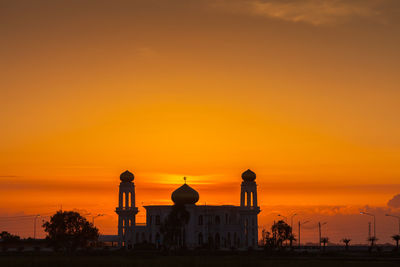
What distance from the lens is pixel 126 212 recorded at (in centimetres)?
17538

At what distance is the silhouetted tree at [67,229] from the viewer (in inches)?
5487

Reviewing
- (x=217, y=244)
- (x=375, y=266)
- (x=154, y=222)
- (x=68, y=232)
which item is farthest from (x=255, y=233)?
(x=375, y=266)

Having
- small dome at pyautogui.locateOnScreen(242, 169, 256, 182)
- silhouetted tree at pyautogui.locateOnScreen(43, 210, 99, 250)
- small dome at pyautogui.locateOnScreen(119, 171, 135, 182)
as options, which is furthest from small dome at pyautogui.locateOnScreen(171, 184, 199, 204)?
silhouetted tree at pyautogui.locateOnScreen(43, 210, 99, 250)

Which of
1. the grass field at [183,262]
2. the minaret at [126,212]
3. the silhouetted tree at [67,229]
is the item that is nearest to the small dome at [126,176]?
the minaret at [126,212]

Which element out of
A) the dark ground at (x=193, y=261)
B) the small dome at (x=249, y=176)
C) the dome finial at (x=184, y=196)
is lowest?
the dark ground at (x=193, y=261)

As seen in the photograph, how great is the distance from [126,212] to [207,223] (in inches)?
838

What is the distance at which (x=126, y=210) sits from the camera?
176 metres

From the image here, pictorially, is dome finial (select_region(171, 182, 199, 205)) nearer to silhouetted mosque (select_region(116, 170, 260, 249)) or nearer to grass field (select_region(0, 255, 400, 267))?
silhouetted mosque (select_region(116, 170, 260, 249))

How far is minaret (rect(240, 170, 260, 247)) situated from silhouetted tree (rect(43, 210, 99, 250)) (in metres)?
42.3

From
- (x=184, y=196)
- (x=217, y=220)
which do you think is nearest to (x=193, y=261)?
(x=217, y=220)

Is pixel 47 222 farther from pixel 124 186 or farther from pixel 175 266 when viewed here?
pixel 175 266

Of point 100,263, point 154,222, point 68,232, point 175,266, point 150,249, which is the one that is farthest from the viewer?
point 154,222

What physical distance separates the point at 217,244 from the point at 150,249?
16.9 m

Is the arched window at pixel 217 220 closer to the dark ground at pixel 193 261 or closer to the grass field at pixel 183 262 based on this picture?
the dark ground at pixel 193 261
